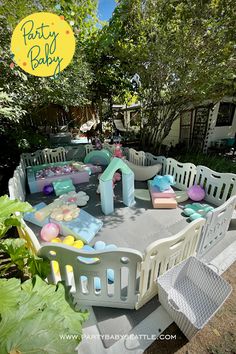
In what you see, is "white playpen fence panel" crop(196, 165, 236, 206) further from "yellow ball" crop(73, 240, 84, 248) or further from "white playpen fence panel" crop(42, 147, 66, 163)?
"white playpen fence panel" crop(42, 147, 66, 163)

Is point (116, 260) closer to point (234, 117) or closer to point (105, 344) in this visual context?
point (105, 344)

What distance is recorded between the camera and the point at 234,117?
9.17 m

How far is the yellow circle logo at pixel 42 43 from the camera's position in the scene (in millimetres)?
1654

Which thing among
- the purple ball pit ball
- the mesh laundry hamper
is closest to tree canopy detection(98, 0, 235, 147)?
the mesh laundry hamper

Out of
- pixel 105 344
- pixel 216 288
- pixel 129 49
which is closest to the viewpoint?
pixel 105 344

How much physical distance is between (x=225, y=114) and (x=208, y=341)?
995 cm

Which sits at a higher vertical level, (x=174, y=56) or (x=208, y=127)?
(x=174, y=56)

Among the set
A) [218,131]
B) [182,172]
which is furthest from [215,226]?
[218,131]

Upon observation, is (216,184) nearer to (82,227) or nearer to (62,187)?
(82,227)

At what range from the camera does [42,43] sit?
1.71 meters

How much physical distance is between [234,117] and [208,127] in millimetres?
2392

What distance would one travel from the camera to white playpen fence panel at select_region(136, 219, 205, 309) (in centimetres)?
171

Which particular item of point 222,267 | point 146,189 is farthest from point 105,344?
point 146,189

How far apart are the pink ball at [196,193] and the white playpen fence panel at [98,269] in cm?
263
